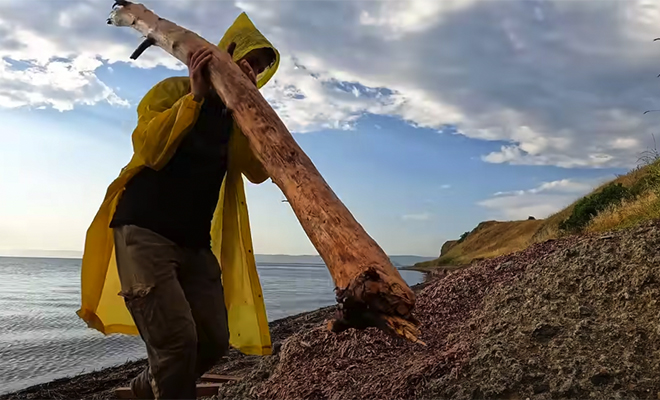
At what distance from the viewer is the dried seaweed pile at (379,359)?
379cm

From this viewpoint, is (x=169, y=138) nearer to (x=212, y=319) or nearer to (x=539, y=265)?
(x=212, y=319)

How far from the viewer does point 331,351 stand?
4.69 meters

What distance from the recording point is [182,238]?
309 centimetres

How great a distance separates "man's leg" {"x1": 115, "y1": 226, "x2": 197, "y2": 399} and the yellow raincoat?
15.2 inches

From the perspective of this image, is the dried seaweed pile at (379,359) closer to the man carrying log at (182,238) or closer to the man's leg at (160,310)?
the man carrying log at (182,238)

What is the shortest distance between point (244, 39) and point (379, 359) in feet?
8.73

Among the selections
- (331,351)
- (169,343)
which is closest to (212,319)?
(169,343)

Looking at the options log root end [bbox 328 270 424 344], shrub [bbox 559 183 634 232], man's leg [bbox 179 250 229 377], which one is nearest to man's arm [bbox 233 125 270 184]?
man's leg [bbox 179 250 229 377]

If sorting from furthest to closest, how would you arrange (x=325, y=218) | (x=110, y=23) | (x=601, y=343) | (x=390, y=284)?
(x=110, y=23) < (x=601, y=343) < (x=325, y=218) < (x=390, y=284)

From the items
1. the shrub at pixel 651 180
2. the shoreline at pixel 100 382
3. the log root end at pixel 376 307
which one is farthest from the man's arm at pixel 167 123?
the shrub at pixel 651 180

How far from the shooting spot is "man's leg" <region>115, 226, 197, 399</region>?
281 cm

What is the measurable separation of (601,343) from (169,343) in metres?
2.80

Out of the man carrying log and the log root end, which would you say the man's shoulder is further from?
the log root end

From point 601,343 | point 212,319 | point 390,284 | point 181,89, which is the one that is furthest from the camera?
point 601,343
